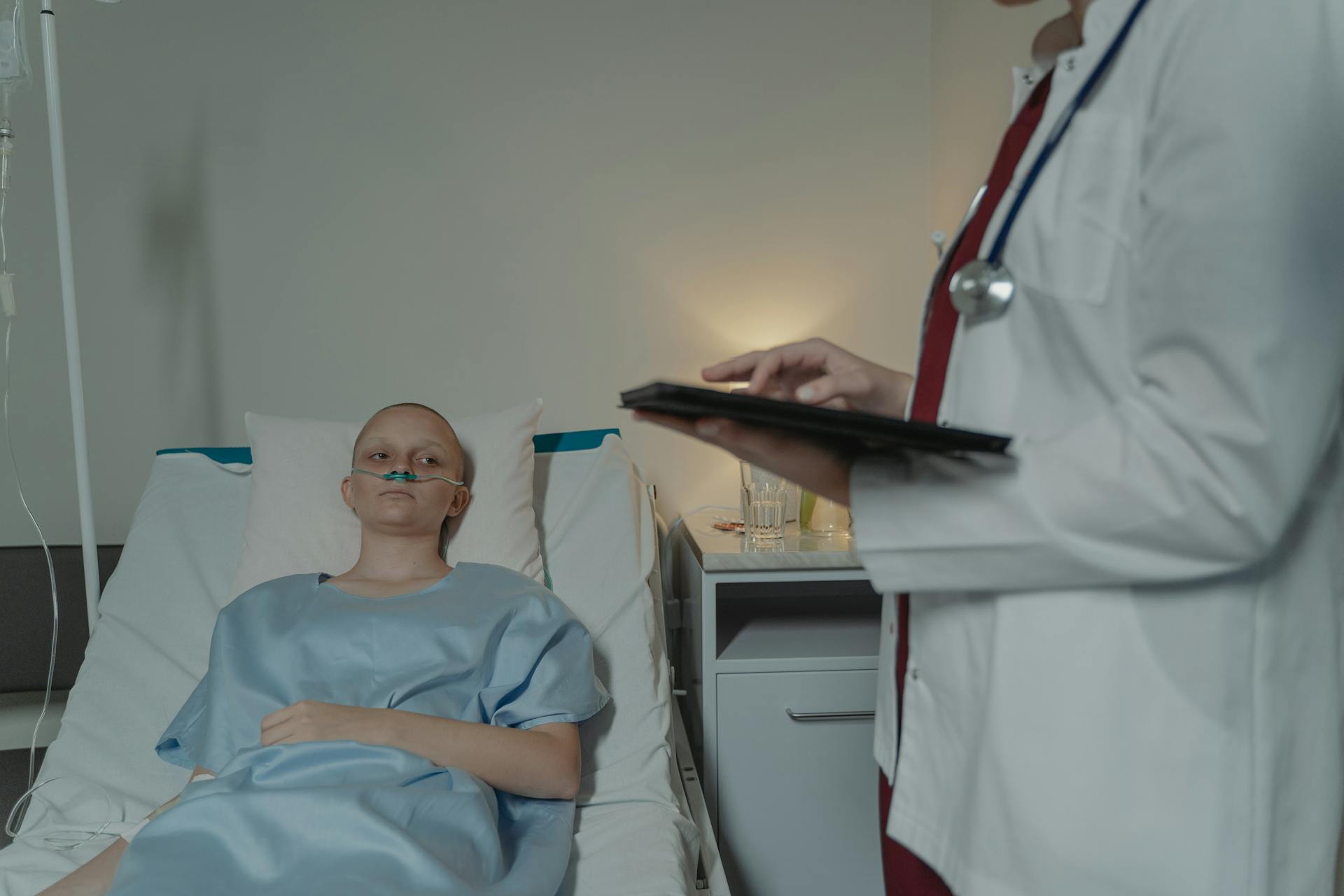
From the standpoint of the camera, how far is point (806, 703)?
1.67 meters

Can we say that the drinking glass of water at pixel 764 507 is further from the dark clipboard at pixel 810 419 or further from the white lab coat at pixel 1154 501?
the dark clipboard at pixel 810 419

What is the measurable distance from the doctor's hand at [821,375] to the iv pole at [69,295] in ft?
4.57

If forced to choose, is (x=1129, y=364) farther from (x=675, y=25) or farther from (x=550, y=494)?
(x=675, y=25)

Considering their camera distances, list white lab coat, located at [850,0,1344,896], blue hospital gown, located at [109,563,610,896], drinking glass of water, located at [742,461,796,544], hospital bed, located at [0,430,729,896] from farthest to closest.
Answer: drinking glass of water, located at [742,461,796,544] → hospital bed, located at [0,430,729,896] → blue hospital gown, located at [109,563,610,896] → white lab coat, located at [850,0,1344,896]

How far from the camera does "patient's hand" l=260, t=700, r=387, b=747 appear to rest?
3.70 ft

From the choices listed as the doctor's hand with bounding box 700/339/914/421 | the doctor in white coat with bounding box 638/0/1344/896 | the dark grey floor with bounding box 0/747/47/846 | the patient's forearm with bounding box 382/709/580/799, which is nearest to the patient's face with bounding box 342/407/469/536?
the patient's forearm with bounding box 382/709/580/799

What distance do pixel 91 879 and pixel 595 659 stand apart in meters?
0.77

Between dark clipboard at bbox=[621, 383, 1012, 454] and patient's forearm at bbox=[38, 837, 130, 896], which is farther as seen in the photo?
patient's forearm at bbox=[38, 837, 130, 896]

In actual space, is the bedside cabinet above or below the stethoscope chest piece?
below

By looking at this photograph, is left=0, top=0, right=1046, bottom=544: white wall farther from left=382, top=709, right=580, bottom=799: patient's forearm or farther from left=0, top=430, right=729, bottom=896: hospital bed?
left=382, top=709, right=580, bottom=799: patient's forearm

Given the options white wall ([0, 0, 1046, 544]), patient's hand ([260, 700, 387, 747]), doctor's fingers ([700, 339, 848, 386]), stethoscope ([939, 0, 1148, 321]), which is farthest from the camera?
white wall ([0, 0, 1046, 544])

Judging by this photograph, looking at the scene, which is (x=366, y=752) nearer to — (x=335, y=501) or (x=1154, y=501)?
(x=335, y=501)

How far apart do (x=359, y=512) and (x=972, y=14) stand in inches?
67.9

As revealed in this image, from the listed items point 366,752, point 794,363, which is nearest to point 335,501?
point 366,752
